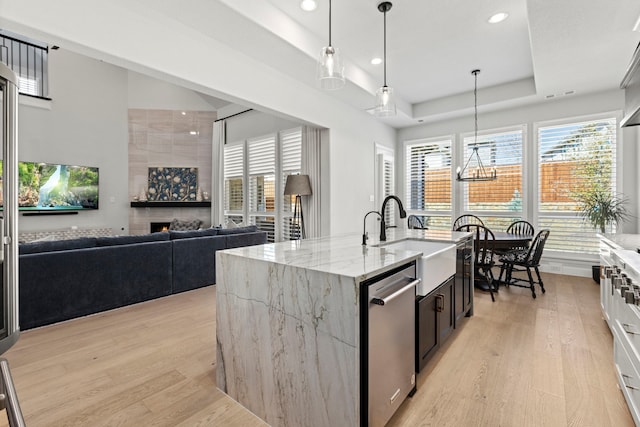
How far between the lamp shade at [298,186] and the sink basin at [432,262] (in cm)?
245

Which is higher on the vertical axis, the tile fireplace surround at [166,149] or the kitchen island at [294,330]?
the tile fireplace surround at [166,149]

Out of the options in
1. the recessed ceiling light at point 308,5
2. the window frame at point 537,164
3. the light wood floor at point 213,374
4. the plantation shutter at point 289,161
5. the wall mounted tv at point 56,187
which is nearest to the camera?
the light wood floor at point 213,374

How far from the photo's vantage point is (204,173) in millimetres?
7871

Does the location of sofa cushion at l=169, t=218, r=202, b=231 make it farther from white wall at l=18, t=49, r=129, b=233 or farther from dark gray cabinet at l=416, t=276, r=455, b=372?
dark gray cabinet at l=416, t=276, r=455, b=372

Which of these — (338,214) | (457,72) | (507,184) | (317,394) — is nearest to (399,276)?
(317,394)

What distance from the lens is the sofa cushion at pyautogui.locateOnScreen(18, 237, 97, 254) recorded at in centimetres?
294

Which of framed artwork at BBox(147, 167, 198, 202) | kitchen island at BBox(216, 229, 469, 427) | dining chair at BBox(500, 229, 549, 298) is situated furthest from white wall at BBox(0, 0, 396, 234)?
framed artwork at BBox(147, 167, 198, 202)

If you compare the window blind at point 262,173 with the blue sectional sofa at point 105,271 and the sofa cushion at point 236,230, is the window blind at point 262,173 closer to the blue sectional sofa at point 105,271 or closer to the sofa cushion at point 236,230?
the sofa cushion at point 236,230

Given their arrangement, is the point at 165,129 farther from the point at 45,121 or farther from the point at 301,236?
the point at 301,236

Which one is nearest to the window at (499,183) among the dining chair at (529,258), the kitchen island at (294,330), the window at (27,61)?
the dining chair at (529,258)

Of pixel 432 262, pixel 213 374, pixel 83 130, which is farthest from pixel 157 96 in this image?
pixel 432 262

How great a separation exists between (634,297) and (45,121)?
28.4 feet

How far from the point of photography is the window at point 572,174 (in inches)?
184

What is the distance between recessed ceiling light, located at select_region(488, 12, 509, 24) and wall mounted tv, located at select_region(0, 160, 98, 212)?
7.68m
